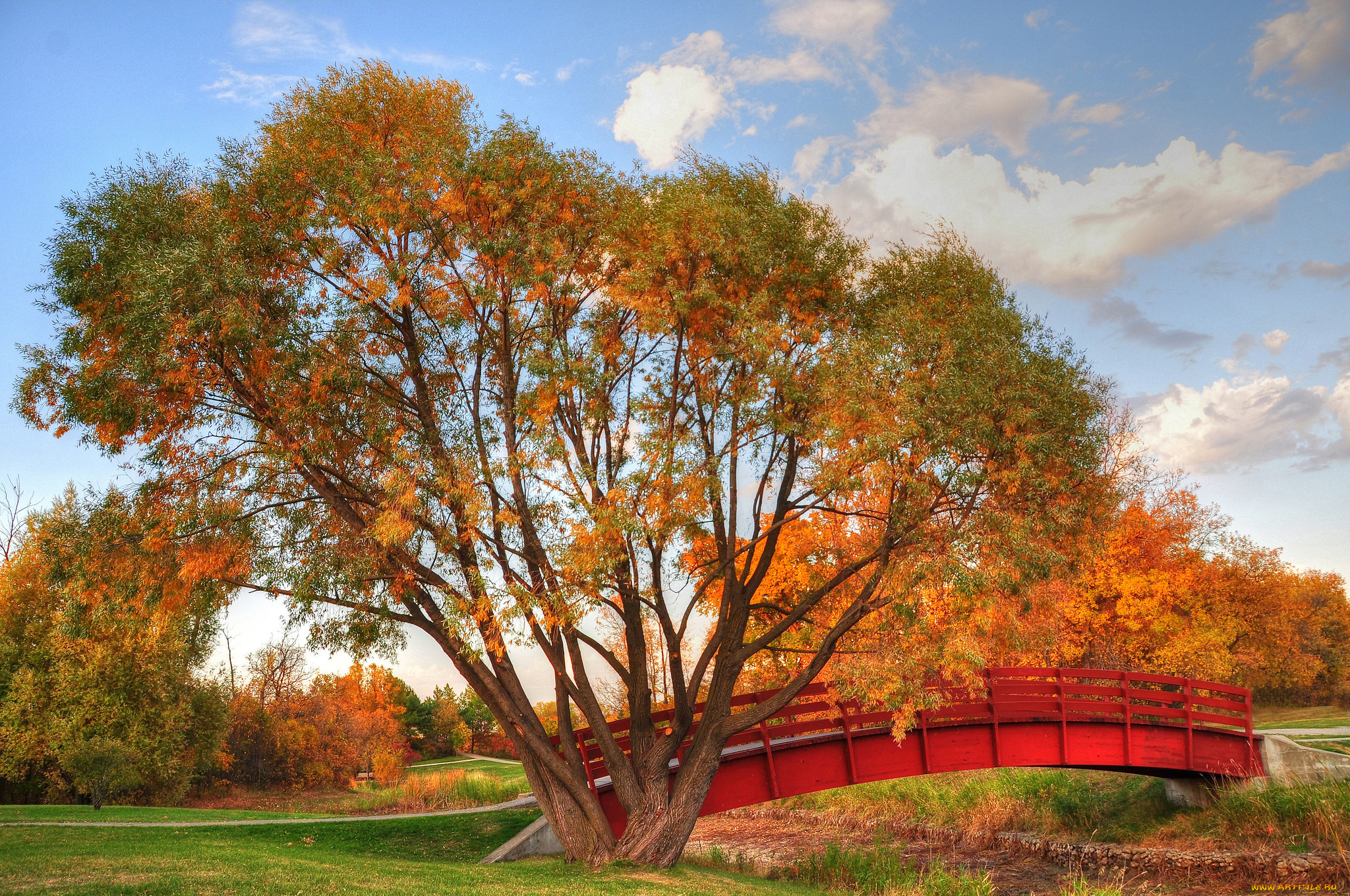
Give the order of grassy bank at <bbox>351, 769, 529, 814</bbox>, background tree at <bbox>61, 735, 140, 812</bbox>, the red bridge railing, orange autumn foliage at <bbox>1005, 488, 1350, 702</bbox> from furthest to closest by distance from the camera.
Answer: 1. orange autumn foliage at <bbox>1005, 488, 1350, 702</bbox>
2. grassy bank at <bbox>351, 769, 529, 814</bbox>
3. background tree at <bbox>61, 735, 140, 812</bbox>
4. the red bridge railing

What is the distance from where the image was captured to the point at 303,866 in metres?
11.0

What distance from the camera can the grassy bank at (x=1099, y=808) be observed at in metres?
17.1

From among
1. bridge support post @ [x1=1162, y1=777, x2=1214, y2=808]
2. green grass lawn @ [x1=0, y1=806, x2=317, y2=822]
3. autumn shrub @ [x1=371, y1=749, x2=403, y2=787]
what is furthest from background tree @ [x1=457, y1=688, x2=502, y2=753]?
bridge support post @ [x1=1162, y1=777, x2=1214, y2=808]

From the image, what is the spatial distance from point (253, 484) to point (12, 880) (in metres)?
6.18

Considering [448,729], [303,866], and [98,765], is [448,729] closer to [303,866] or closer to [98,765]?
A: [98,765]

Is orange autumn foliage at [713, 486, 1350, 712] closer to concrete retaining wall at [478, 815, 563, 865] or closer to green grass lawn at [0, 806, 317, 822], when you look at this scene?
concrete retaining wall at [478, 815, 563, 865]

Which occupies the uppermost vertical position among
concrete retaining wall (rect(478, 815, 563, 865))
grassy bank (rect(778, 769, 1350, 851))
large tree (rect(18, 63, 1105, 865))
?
large tree (rect(18, 63, 1105, 865))

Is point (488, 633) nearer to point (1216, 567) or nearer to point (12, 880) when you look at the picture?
point (12, 880)

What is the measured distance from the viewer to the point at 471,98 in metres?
14.8

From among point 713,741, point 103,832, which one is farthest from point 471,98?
point 103,832

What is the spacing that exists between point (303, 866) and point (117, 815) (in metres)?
13.5

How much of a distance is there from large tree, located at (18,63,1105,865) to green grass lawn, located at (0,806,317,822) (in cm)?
1036

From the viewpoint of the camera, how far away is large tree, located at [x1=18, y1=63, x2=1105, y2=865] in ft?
39.0

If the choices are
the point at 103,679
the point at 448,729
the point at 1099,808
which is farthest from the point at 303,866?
the point at 448,729
